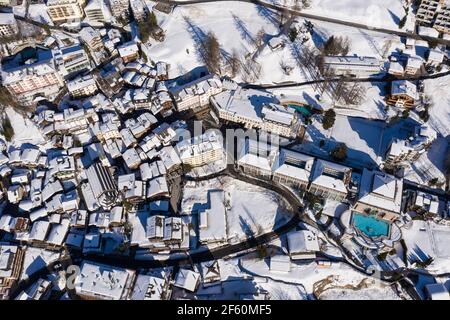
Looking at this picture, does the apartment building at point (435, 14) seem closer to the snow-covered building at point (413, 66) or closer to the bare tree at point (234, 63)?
the snow-covered building at point (413, 66)

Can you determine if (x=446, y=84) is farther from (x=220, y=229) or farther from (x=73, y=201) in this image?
(x=73, y=201)

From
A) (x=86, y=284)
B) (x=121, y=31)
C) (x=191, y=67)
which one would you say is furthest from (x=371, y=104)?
(x=86, y=284)

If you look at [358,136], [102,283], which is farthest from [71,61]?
[358,136]

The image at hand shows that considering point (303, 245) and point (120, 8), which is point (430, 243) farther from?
point (120, 8)

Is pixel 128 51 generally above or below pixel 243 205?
above

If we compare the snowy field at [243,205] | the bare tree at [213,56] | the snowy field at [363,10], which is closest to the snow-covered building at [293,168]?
the snowy field at [243,205]

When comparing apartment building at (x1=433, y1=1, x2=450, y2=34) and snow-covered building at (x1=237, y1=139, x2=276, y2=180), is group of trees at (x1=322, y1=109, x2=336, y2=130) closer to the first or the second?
snow-covered building at (x1=237, y1=139, x2=276, y2=180)
